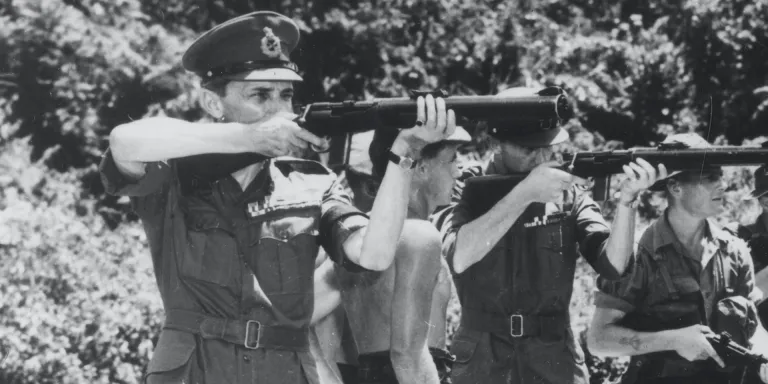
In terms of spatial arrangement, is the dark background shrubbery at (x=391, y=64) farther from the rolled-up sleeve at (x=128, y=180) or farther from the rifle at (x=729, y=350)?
the rolled-up sleeve at (x=128, y=180)

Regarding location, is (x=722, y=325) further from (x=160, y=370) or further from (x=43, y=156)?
(x=43, y=156)

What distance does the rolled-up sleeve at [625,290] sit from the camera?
6.24 metres

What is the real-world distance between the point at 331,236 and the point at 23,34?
733 centimetres

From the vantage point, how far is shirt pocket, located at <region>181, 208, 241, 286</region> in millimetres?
4551

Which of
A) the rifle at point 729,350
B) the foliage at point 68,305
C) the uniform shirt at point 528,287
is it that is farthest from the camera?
the foliage at point 68,305

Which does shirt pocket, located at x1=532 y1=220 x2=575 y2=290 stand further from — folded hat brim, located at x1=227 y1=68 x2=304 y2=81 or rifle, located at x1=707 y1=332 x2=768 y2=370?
folded hat brim, located at x1=227 y1=68 x2=304 y2=81

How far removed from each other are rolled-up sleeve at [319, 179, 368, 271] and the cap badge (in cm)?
60

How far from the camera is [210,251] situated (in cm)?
460

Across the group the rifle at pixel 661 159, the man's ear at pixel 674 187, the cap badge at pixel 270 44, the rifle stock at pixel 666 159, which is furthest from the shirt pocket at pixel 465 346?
the cap badge at pixel 270 44

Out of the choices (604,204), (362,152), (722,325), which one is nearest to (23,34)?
(604,204)

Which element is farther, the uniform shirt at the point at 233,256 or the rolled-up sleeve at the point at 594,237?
the rolled-up sleeve at the point at 594,237

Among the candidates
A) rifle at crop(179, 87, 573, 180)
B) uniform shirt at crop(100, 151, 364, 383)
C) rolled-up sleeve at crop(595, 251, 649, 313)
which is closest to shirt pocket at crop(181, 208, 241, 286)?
uniform shirt at crop(100, 151, 364, 383)

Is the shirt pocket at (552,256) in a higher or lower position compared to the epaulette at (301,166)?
lower

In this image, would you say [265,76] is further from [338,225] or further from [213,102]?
[338,225]
